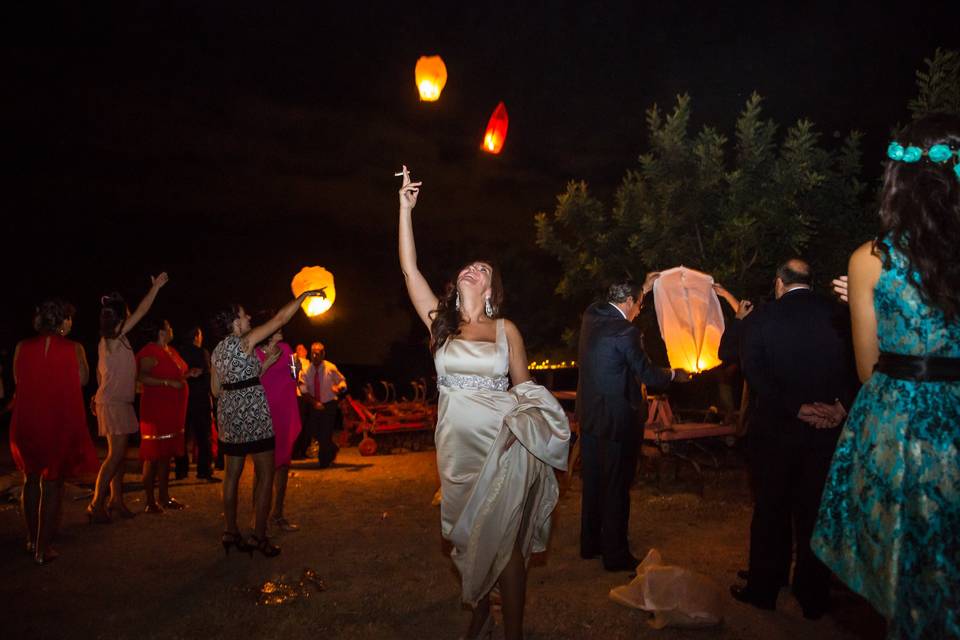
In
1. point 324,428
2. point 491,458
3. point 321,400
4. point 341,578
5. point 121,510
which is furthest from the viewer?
point 321,400

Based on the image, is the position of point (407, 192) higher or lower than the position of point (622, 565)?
higher

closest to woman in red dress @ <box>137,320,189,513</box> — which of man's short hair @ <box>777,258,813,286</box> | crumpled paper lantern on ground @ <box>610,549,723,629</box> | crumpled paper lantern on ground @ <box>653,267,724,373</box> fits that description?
crumpled paper lantern on ground @ <box>610,549,723,629</box>

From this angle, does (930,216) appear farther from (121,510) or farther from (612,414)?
(121,510)

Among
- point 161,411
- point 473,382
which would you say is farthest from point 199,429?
point 473,382

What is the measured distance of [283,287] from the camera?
20359 mm

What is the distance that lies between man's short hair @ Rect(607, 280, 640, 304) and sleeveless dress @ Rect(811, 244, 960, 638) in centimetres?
325

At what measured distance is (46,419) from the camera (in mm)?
5660

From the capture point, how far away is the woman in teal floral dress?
2107 mm

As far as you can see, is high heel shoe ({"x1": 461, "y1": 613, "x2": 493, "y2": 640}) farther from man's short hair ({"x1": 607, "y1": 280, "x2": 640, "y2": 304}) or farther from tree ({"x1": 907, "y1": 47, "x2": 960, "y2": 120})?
tree ({"x1": 907, "y1": 47, "x2": 960, "y2": 120})

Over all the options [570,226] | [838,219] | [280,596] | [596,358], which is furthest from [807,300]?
[570,226]

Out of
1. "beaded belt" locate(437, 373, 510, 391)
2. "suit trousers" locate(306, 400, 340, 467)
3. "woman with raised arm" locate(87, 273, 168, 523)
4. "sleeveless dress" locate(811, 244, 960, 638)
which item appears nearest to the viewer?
"sleeveless dress" locate(811, 244, 960, 638)

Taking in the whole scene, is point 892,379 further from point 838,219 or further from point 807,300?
point 838,219

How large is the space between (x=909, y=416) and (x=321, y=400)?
33.8 ft

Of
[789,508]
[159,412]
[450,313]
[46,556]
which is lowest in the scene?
[46,556]
